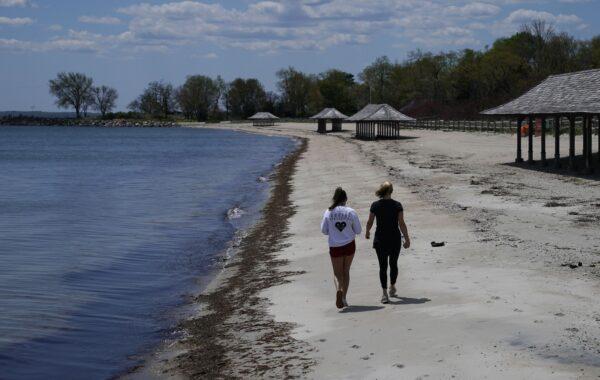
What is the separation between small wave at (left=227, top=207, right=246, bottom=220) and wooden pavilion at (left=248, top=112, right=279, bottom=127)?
363 ft

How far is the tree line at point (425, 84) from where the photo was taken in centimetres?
9119

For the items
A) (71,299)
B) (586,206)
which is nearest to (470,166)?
(586,206)

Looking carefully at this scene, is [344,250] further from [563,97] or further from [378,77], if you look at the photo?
[378,77]

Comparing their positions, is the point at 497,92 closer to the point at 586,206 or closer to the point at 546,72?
the point at 546,72

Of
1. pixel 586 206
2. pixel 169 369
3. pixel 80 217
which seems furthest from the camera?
pixel 80 217

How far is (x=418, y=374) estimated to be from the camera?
7.74 meters

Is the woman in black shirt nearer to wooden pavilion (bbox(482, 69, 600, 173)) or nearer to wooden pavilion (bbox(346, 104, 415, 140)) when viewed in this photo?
wooden pavilion (bbox(482, 69, 600, 173))

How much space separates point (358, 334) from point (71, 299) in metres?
6.97

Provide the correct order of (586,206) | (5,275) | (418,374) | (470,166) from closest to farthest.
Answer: (418,374) → (5,275) → (586,206) → (470,166)

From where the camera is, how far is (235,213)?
26.5 metres

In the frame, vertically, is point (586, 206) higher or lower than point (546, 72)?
lower

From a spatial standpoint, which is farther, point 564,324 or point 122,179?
point 122,179

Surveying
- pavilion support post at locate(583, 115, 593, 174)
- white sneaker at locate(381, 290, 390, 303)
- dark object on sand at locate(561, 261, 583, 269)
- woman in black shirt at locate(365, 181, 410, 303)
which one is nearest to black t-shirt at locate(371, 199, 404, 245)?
woman in black shirt at locate(365, 181, 410, 303)

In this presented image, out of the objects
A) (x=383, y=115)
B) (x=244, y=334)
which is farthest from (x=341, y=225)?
(x=383, y=115)
